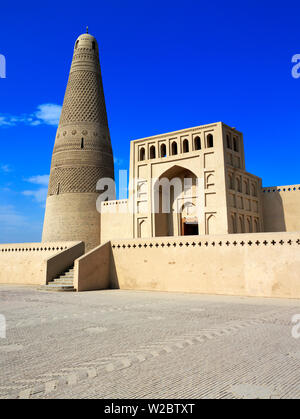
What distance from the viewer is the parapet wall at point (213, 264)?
8406 millimetres

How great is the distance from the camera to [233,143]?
14.8 m

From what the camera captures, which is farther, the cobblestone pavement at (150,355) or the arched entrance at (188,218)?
the arched entrance at (188,218)

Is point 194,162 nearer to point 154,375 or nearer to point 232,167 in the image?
point 232,167

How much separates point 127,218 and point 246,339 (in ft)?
46.2

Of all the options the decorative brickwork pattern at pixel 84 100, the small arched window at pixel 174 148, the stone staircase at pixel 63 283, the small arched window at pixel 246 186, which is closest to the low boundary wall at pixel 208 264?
the stone staircase at pixel 63 283

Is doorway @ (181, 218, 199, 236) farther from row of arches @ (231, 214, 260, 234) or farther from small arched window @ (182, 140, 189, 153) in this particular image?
small arched window @ (182, 140, 189, 153)

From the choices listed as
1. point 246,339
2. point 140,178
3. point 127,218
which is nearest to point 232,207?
point 140,178

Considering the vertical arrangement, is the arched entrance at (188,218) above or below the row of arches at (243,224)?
above

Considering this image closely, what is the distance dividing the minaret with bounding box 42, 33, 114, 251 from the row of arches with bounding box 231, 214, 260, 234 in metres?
8.65

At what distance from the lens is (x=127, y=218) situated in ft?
58.2

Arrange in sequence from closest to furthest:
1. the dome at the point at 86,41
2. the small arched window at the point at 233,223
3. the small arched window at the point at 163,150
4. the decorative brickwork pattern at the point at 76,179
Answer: the small arched window at the point at 233,223 → the small arched window at the point at 163,150 → the decorative brickwork pattern at the point at 76,179 → the dome at the point at 86,41

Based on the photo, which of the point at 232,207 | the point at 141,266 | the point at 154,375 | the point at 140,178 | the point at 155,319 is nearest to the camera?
the point at 154,375

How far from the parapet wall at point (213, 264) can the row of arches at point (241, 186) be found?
4882 mm

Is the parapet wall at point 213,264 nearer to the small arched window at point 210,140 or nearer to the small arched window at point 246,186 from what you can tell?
the small arched window at point 210,140
